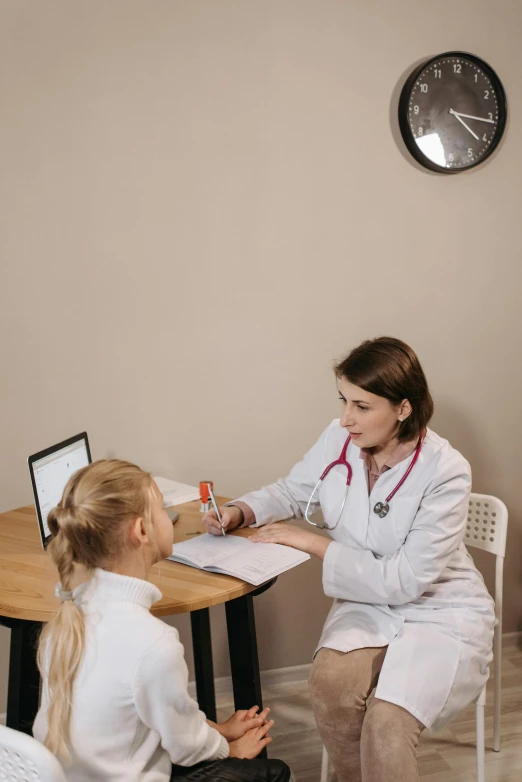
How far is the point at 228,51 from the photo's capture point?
2.51m

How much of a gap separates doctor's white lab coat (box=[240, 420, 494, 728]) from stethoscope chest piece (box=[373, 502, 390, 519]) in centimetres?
1

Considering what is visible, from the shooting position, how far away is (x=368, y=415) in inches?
78.2

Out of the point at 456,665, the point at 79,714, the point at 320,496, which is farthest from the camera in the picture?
the point at 320,496

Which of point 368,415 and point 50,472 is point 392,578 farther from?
point 50,472

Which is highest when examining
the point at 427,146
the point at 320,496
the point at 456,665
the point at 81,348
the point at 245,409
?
the point at 427,146

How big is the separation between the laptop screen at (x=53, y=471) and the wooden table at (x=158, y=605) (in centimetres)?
13

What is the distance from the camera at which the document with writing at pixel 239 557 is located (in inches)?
70.7

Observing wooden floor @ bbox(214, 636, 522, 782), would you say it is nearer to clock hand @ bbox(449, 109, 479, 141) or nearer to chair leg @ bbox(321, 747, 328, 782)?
chair leg @ bbox(321, 747, 328, 782)

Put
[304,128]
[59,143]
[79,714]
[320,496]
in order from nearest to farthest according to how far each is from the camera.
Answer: [79,714] < [320,496] < [59,143] < [304,128]

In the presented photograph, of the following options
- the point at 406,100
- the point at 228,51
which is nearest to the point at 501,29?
the point at 406,100

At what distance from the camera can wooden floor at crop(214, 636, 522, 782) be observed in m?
2.35

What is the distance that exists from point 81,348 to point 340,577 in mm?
1117

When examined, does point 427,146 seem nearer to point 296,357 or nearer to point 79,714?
point 296,357

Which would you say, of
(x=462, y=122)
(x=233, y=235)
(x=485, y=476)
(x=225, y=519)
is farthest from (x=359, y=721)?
(x=462, y=122)
